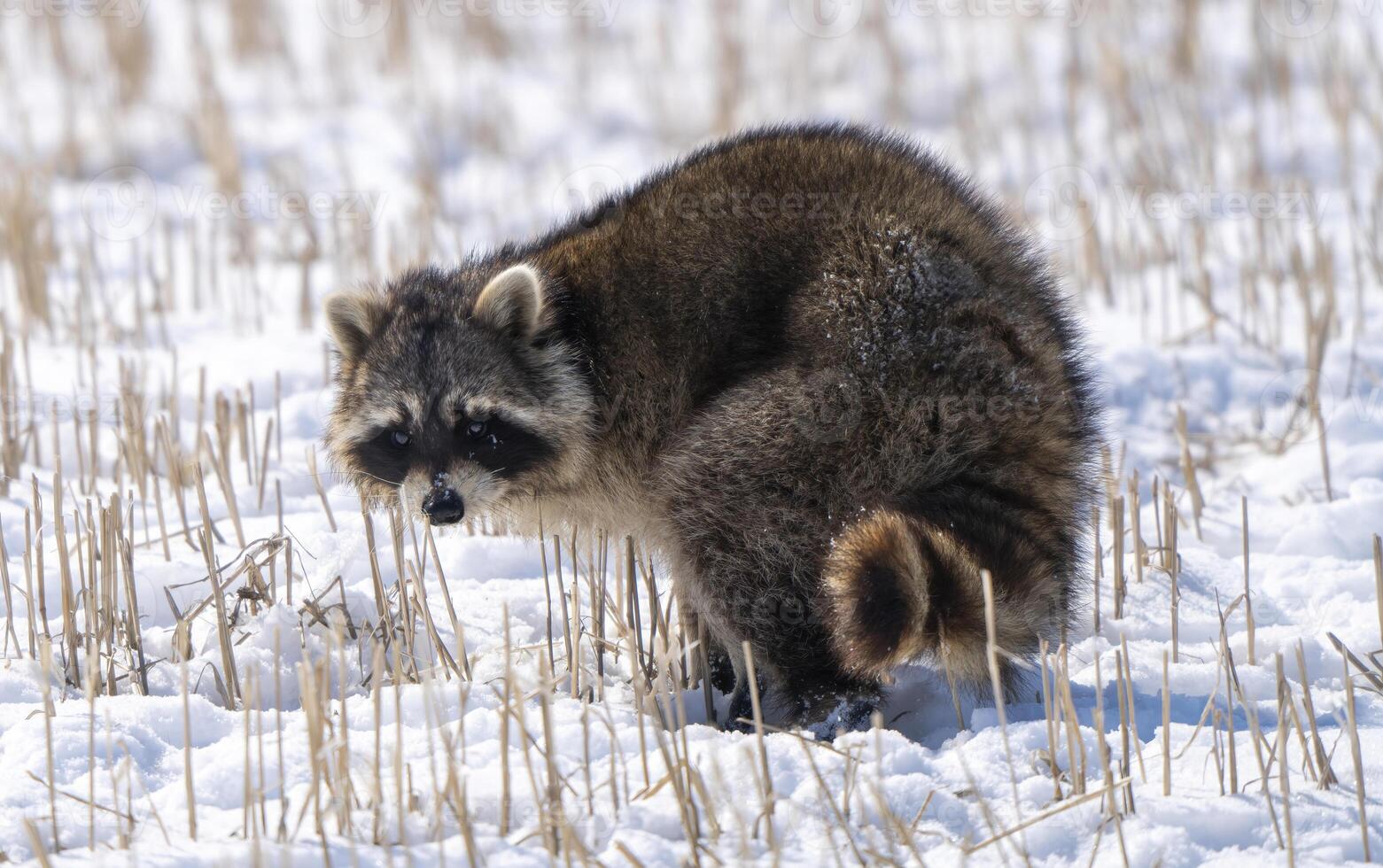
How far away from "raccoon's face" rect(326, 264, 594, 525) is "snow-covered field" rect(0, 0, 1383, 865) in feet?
1.16

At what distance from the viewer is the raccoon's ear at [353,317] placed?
14.4ft

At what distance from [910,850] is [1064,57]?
9.70 metres

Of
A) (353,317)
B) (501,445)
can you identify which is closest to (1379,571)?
(501,445)

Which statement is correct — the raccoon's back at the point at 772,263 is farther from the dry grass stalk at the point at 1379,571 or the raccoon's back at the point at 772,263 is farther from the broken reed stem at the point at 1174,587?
the dry grass stalk at the point at 1379,571

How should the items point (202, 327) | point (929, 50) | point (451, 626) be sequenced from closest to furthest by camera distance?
point (451, 626) < point (202, 327) < point (929, 50)

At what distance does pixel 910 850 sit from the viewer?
107 inches

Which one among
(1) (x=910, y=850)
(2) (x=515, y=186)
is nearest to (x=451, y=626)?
(1) (x=910, y=850)

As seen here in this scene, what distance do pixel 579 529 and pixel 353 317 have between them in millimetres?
993

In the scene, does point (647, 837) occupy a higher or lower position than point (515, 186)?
lower

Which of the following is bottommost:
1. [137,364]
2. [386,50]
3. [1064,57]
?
[137,364]

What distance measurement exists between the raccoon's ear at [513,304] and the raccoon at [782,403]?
0.01 meters

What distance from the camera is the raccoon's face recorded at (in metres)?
4.18

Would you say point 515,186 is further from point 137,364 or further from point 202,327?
point 137,364

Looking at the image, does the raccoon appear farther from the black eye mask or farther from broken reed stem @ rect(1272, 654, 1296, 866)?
broken reed stem @ rect(1272, 654, 1296, 866)
